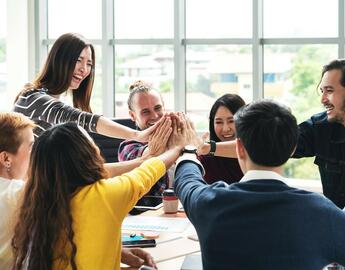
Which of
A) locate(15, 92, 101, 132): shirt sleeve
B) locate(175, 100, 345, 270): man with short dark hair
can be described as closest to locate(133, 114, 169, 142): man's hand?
locate(15, 92, 101, 132): shirt sleeve

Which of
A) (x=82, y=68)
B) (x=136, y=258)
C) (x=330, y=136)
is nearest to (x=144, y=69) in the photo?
(x=82, y=68)

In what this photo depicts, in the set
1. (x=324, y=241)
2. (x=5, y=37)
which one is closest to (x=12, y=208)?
(x=324, y=241)

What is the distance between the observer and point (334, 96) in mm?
2873

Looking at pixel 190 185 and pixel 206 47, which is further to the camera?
pixel 206 47

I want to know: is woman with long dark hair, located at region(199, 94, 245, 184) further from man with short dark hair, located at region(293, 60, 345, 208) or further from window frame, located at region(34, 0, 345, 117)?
window frame, located at region(34, 0, 345, 117)

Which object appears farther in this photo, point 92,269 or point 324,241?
point 92,269

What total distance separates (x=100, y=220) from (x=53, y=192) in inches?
7.1

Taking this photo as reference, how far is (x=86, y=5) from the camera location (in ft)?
18.5

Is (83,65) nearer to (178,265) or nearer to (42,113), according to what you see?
(42,113)

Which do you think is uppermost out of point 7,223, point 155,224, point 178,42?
point 178,42

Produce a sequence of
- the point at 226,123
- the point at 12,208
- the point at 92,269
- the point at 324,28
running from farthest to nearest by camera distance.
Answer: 1. the point at 324,28
2. the point at 226,123
3. the point at 12,208
4. the point at 92,269

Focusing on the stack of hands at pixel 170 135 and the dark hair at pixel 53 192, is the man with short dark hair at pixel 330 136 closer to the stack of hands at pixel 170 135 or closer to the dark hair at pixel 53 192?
the stack of hands at pixel 170 135

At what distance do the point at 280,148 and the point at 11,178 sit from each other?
1.13 metres

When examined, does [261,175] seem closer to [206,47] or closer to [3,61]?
[206,47]
